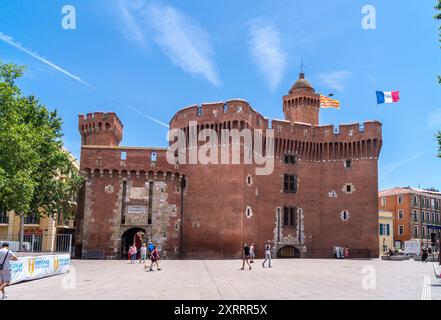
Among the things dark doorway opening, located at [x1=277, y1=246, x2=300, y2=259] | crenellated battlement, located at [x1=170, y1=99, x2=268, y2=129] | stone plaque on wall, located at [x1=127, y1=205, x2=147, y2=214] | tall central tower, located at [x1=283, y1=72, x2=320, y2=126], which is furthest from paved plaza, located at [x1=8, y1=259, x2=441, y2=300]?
tall central tower, located at [x1=283, y1=72, x2=320, y2=126]

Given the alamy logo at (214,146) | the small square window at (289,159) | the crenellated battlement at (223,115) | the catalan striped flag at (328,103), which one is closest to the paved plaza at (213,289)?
the alamy logo at (214,146)

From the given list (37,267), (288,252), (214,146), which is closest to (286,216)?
(288,252)

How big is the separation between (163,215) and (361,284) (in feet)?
80.5

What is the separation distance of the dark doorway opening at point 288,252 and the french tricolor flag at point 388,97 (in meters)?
17.8

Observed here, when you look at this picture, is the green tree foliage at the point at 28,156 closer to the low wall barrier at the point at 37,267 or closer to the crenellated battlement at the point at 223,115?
the low wall barrier at the point at 37,267

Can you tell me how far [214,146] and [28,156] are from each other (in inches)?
751

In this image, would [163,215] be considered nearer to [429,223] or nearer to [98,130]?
[98,130]

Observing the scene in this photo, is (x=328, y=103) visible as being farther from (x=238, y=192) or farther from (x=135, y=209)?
(x=135, y=209)

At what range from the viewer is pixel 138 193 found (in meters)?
41.3

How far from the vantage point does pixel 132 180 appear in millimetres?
41344

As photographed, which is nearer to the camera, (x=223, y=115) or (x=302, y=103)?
(x=223, y=115)

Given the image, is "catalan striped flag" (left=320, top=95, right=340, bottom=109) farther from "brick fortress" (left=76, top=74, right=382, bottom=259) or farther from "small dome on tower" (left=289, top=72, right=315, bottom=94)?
"small dome on tower" (left=289, top=72, right=315, bottom=94)

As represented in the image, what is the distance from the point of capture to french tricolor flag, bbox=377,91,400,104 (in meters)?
40.2
